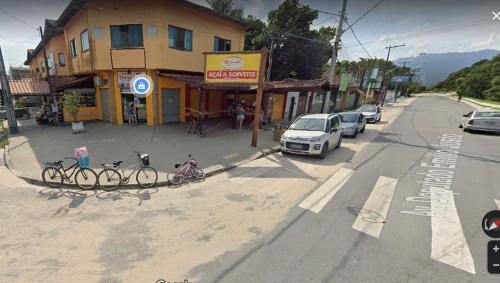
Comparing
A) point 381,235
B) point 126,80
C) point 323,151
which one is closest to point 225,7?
point 126,80

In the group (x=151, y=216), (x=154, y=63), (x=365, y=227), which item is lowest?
(x=151, y=216)

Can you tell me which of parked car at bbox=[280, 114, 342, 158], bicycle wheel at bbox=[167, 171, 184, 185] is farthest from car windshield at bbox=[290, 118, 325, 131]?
bicycle wheel at bbox=[167, 171, 184, 185]

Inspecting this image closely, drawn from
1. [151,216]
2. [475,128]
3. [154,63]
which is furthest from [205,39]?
[475,128]

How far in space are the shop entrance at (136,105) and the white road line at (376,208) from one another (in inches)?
536

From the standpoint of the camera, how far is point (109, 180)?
639 centimetres

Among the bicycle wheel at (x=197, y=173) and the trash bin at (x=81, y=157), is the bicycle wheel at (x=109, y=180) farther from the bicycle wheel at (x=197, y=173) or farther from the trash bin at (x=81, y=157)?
the bicycle wheel at (x=197, y=173)

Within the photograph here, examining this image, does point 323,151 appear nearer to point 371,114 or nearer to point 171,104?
point 171,104

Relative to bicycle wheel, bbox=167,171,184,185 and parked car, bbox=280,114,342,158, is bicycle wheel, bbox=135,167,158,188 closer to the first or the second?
bicycle wheel, bbox=167,171,184,185

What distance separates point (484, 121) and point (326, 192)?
1543 cm

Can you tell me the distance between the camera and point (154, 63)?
13016 mm

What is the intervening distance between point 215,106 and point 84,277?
1575 cm

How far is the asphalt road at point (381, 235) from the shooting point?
3336mm

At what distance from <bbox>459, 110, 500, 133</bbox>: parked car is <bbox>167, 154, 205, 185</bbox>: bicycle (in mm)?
17890

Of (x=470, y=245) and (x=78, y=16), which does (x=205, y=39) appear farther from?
(x=470, y=245)
